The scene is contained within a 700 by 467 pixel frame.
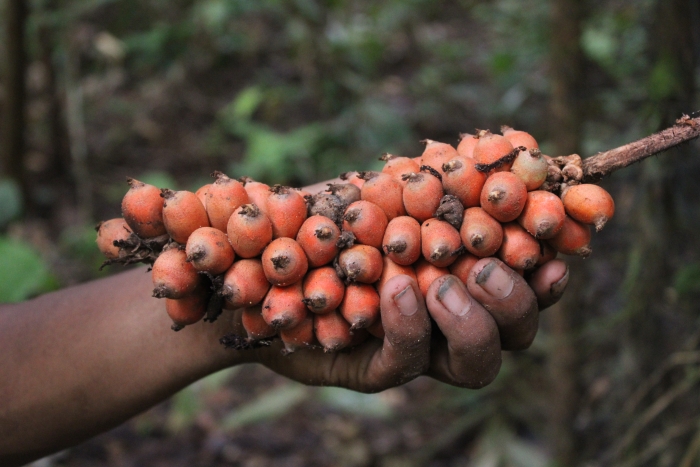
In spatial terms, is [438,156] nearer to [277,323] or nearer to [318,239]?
[318,239]

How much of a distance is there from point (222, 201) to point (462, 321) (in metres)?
0.79

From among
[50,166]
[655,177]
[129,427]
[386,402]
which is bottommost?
[386,402]

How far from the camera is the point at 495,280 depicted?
5.50ft

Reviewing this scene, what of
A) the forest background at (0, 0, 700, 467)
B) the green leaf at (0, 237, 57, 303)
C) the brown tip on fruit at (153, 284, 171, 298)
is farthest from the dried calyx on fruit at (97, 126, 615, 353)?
the green leaf at (0, 237, 57, 303)

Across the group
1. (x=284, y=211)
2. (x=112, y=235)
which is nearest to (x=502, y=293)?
(x=284, y=211)

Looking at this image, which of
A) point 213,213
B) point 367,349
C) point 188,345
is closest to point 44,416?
point 188,345

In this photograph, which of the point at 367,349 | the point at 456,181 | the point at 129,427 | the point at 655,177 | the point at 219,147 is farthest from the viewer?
the point at 219,147

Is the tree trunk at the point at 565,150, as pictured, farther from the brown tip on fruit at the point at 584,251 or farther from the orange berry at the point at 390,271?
the orange berry at the point at 390,271

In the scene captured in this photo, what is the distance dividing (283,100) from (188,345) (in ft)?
15.4

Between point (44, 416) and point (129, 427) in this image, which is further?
point (129, 427)

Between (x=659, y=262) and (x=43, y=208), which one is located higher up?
(x=43, y=208)

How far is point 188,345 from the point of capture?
2.10 meters

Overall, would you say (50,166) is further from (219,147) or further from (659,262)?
(659,262)

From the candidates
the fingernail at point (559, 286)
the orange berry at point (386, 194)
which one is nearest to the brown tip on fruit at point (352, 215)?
the orange berry at point (386, 194)
